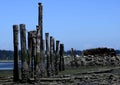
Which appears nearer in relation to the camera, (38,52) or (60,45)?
(38,52)

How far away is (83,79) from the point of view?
27938 mm

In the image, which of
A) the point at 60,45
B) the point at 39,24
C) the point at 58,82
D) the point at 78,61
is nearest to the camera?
the point at 58,82

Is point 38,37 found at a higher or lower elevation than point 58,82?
higher

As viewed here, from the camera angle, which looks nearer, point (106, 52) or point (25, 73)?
point (25, 73)

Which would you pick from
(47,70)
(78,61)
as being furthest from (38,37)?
(78,61)

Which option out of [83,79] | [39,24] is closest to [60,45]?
[39,24]

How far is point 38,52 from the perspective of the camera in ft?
92.9

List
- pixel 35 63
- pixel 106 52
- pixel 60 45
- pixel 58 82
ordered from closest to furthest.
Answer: pixel 58 82, pixel 35 63, pixel 60 45, pixel 106 52

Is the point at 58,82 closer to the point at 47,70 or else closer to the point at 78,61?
the point at 47,70

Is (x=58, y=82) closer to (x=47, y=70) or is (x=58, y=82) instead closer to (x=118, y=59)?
(x=47, y=70)

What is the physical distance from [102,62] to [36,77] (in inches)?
1326

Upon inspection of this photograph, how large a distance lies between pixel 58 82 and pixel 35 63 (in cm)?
243

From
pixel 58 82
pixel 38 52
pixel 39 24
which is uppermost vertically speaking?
pixel 39 24

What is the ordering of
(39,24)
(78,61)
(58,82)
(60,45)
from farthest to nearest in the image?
1. (78,61)
2. (60,45)
3. (39,24)
4. (58,82)
